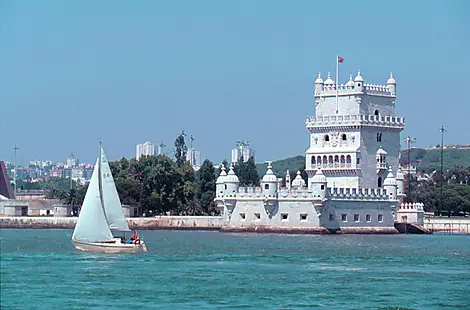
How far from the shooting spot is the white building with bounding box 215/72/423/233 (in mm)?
102062

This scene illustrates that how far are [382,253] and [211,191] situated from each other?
54.3 meters

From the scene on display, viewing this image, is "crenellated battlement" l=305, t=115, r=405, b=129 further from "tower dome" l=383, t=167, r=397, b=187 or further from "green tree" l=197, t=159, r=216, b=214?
"green tree" l=197, t=159, r=216, b=214

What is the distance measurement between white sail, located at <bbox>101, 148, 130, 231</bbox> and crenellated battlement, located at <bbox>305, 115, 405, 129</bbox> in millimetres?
39314

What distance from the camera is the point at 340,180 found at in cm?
10969

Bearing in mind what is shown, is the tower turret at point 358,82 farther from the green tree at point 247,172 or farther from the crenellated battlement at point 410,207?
the green tree at point 247,172

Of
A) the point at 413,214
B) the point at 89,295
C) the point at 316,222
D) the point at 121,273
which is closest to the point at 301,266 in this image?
the point at 121,273

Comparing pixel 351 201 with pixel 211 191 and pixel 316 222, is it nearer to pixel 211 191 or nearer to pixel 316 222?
pixel 316 222

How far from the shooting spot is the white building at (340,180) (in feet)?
335

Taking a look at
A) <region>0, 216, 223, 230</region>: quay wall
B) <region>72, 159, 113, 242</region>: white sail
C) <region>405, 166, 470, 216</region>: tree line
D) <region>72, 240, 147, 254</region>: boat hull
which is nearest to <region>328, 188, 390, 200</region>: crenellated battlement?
<region>0, 216, 223, 230</region>: quay wall

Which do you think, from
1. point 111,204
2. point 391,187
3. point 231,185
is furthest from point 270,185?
point 111,204

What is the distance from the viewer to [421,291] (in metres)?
55.0

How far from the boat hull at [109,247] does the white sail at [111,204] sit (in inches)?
62.3

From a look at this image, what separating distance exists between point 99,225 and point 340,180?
4264 cm

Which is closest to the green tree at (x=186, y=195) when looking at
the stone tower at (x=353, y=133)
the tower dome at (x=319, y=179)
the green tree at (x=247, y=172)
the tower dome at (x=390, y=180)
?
the green tree at (x=247, y=172)
